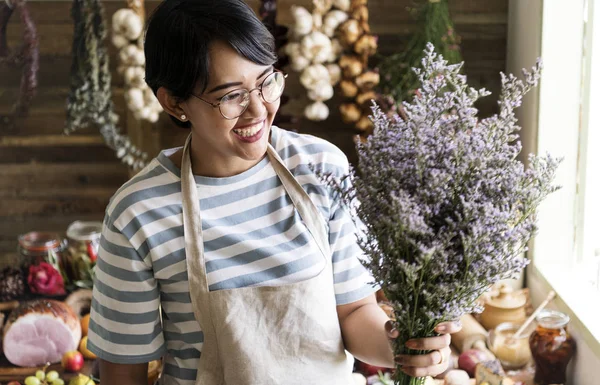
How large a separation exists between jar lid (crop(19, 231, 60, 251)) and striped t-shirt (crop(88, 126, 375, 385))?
1.15 m

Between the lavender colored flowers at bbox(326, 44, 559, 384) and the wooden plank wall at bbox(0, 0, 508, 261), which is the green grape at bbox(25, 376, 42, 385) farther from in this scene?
the lavender colored flowers at bbox(326, 44, 559, 384)

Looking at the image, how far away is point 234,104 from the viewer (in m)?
1.17

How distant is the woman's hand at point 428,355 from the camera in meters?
1.03

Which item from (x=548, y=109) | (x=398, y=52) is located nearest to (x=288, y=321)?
(x=548, y=109)

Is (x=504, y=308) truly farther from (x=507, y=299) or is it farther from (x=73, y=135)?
(x=73, y=135)

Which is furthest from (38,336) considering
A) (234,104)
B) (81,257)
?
(234,104)

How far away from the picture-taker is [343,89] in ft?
8.05

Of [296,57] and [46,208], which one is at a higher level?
[296,57]

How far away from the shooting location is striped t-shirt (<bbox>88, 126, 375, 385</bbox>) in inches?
49.0

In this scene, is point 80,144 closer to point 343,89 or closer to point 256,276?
point 343,89

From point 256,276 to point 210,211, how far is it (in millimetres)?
137

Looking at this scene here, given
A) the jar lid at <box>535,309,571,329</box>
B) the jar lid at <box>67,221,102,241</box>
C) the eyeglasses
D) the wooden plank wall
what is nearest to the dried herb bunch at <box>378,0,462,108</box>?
the wooden plank wall

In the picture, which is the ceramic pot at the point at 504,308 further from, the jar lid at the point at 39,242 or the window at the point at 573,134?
the jar lid at the point at 39,242

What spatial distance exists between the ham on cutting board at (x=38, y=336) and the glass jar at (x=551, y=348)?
1266 millimetres
